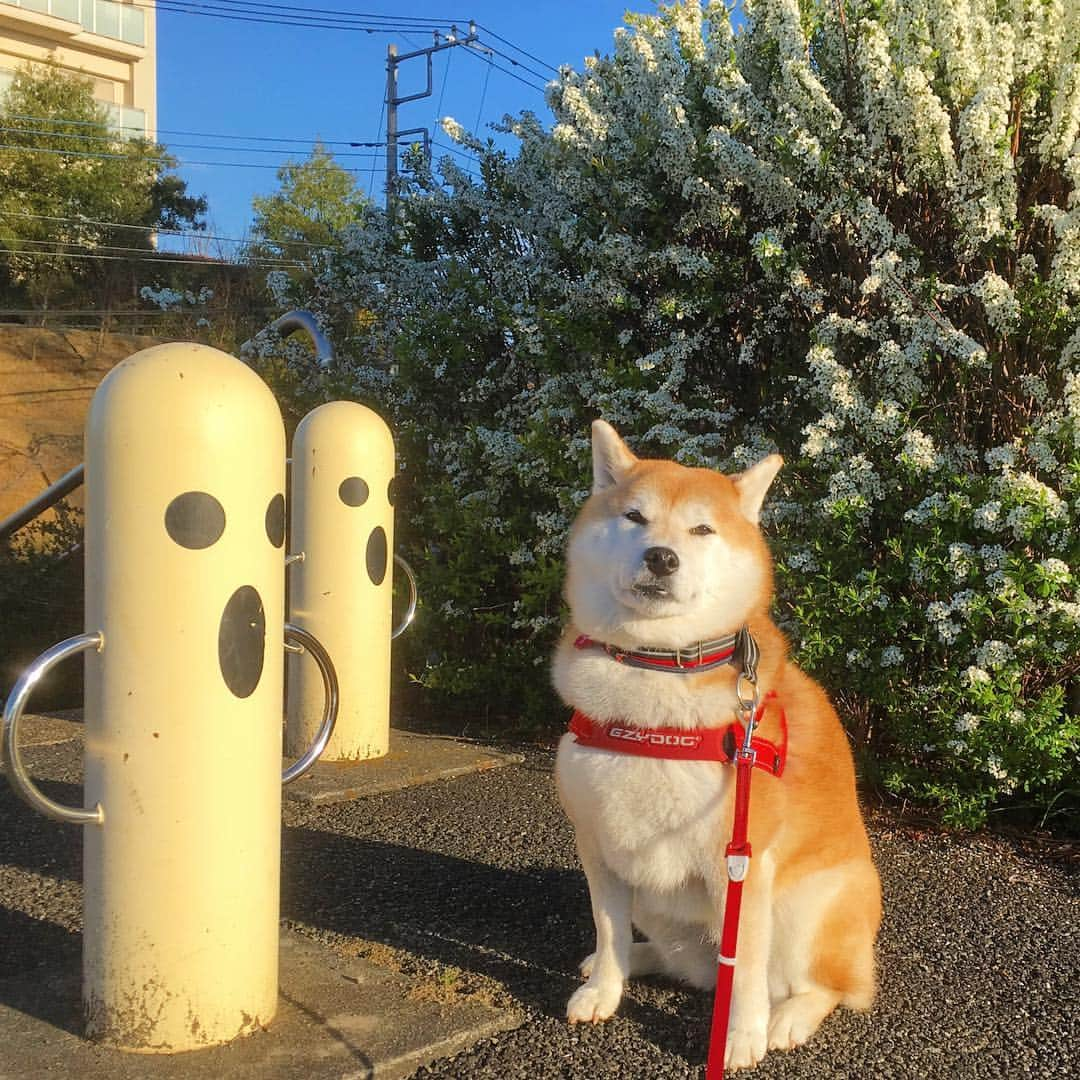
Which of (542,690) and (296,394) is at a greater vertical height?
(296,394)

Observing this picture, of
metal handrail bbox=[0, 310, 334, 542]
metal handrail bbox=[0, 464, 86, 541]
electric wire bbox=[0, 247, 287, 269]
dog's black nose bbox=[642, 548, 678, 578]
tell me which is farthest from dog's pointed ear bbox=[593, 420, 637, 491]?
electric wire bbox=[0, 247, 287, 269]

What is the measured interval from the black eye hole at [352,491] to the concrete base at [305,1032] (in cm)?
237

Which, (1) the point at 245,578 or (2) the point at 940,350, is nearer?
(1) the point at 245,578

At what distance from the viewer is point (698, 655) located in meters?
2.76

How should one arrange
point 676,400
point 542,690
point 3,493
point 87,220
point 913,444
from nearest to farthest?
point 913,444 < point 676,400 < point 542,690 < point 3,493 < point 87,220

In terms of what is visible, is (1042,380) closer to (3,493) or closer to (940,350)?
(940,350)

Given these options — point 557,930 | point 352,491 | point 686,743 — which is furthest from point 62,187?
point 686,743

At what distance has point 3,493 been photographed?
46.7 feet

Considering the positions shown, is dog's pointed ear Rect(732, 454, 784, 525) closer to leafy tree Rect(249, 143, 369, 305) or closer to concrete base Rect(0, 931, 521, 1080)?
concrete base Rect(0, 931, 521, 1080)

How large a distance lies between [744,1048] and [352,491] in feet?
10.0

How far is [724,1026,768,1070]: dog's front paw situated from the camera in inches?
102

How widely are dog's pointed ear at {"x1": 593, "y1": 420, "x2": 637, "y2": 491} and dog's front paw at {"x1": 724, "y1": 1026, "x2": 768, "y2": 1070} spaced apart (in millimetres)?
1426

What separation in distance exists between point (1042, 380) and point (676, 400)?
1699 mm

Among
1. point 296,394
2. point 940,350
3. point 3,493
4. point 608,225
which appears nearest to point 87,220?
point 3,493
